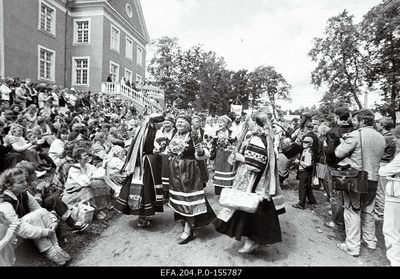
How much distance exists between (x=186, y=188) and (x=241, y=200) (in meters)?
0.93

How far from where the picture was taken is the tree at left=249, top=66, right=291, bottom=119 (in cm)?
5638

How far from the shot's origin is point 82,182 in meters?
3.97

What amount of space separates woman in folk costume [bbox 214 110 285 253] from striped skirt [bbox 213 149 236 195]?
2.35 metres

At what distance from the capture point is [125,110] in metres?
17.3

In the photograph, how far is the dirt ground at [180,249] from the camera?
3.12 meters

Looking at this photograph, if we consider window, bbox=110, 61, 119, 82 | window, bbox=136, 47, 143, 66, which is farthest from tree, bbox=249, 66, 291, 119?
window, bbox=110, 61, 119, 82

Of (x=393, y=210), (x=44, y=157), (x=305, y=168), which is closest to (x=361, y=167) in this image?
(x=393, y=210)

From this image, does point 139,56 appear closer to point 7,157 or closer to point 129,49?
point 129,49

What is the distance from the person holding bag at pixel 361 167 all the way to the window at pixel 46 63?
65.9ft

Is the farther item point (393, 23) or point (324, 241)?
point (393, 23)

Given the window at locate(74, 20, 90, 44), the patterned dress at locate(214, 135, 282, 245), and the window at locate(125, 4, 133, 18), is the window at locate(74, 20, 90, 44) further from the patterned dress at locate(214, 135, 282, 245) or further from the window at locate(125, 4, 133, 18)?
the patterned dress at locate(214, 135, 282, 245)
